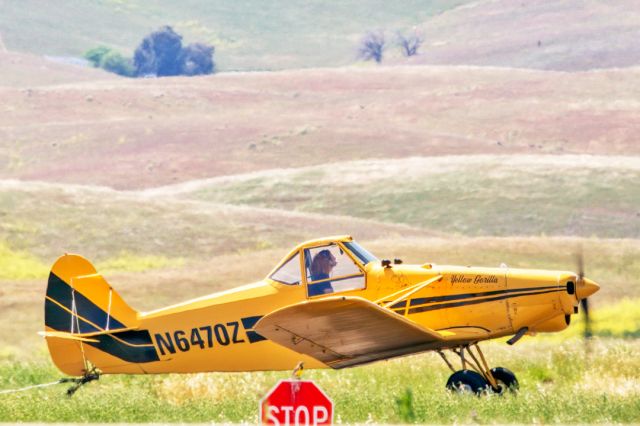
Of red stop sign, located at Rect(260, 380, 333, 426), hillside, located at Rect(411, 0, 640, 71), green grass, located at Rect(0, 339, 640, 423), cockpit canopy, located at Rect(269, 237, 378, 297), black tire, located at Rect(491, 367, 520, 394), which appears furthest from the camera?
hillside, located at Rect(411, 0, 640, 71)

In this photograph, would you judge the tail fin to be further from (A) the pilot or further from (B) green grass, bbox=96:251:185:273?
(B) green grass, bbox=96:251:185:273

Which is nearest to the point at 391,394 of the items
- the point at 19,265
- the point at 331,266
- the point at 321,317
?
the point at 331,266

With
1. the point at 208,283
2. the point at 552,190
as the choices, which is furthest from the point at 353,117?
the point at 208,283

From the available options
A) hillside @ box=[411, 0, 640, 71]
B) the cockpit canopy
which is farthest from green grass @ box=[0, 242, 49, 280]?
hillside @ box=[411, 0, 640, 71]

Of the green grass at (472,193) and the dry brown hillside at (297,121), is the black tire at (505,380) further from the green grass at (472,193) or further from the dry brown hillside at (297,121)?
the dry brown hillside at (297,121)

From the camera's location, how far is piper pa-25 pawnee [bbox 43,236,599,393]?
17250 millimetres

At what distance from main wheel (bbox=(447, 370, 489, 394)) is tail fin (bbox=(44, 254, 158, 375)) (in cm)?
470

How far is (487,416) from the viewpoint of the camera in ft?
50.0

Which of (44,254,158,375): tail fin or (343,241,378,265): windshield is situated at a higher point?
(343,241,378,265): windshield

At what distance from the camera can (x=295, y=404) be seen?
10758 millimetres

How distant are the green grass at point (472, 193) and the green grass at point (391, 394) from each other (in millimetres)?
31871

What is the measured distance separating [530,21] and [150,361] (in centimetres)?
18410

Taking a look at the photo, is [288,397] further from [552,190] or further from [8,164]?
[8,164]

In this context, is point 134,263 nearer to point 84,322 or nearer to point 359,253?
point 84,322
